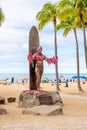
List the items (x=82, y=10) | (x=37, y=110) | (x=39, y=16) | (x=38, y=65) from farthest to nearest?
(x=39, y=16), (x=82, y=10), (x=38, y=65), (x=37, y=110)

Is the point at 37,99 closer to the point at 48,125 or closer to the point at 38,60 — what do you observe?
the point at 38,60

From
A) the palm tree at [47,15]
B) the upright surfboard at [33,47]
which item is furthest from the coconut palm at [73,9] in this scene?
the upright surfboard at [33,47]

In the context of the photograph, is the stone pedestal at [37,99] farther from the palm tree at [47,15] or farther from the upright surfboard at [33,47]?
the palm tree at [47,15]

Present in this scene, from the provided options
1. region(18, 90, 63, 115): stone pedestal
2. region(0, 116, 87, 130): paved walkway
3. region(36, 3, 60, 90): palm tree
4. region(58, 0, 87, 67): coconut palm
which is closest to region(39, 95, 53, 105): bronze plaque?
region(18, 90, 63, 115): stone pedestal

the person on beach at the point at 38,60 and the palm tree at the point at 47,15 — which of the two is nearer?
the person on beach at the point at 38,60

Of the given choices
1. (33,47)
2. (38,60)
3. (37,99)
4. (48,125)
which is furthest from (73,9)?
(48,125)

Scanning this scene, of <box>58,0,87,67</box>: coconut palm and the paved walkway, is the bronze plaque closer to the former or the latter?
the paved walkway

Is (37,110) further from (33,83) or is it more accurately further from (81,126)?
(33,83)

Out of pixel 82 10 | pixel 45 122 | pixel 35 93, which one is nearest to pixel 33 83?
pixel 35 93

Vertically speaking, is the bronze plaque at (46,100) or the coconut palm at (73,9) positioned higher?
the coconut palm at (73,9)

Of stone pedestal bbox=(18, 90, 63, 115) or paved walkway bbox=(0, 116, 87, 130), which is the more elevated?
stone pedestal bbox=(18, 90, 63, 115)

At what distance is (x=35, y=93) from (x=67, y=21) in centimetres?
2700

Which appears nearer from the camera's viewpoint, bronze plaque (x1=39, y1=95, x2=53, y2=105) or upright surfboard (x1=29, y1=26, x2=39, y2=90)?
bronze plaque (x1=39, y1=95, x2=53, y2=105)

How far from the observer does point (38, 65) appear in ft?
70.5
